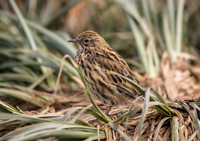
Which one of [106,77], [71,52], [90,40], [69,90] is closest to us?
[106,77]

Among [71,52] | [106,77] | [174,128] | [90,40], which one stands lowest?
[174,128]

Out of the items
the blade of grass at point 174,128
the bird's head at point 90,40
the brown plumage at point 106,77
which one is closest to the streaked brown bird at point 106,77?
the brown plumage at point 106,77

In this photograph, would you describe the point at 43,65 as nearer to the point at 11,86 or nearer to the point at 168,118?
the point at 11,86

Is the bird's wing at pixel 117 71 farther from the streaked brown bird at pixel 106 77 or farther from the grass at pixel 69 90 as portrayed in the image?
the grass at pixel 69 90

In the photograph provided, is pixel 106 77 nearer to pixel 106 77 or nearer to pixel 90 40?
pixel 106 77

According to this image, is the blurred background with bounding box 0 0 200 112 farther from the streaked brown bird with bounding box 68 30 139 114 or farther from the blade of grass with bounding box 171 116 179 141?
the blade of grass with bounding box 171 116 179 141

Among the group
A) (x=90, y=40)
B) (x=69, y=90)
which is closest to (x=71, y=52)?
(x=69, y=90)

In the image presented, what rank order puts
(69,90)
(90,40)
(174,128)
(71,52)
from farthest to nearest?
1. (71,52)
2. (69,90)
3. (90,40)
4. (174,128)
